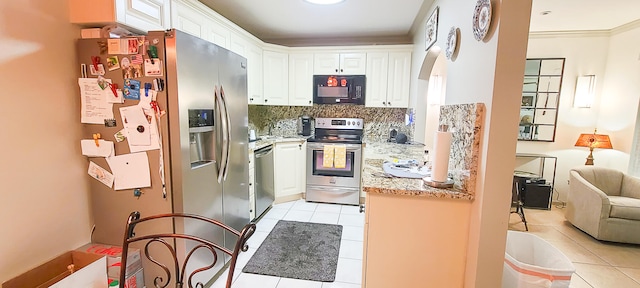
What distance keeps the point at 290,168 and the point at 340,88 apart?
4.46 ft

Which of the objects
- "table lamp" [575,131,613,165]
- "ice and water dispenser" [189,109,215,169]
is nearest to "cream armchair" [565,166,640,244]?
"table lamp" [575,131,613,165]

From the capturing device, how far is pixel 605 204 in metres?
2.85

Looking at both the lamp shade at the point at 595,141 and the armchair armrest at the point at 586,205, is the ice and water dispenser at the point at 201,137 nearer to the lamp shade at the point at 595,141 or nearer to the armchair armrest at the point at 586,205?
the armchair armrest at the point at 586,205

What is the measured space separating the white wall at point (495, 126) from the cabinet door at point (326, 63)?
2485 mm

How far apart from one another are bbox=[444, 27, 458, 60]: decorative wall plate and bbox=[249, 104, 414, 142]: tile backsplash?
2.13 meters

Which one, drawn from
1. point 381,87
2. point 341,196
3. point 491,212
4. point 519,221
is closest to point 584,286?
point 519,221

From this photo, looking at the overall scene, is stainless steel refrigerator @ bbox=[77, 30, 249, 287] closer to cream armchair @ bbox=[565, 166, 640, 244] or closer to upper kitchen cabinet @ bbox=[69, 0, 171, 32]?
upper kitchen cabinet @ bbox=[69, 0, 171, 32]

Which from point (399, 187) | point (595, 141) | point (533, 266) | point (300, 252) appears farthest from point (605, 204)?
point (300, 252)

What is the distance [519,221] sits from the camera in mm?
3496

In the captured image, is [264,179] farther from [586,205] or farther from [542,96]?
[542,96]

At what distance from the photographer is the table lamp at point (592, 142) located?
352 cm

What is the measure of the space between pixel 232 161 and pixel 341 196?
2017 mm

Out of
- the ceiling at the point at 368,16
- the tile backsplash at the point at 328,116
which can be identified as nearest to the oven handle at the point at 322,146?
the tile backsplash at the point at 328,116

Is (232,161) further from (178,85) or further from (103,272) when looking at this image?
(103,272)
